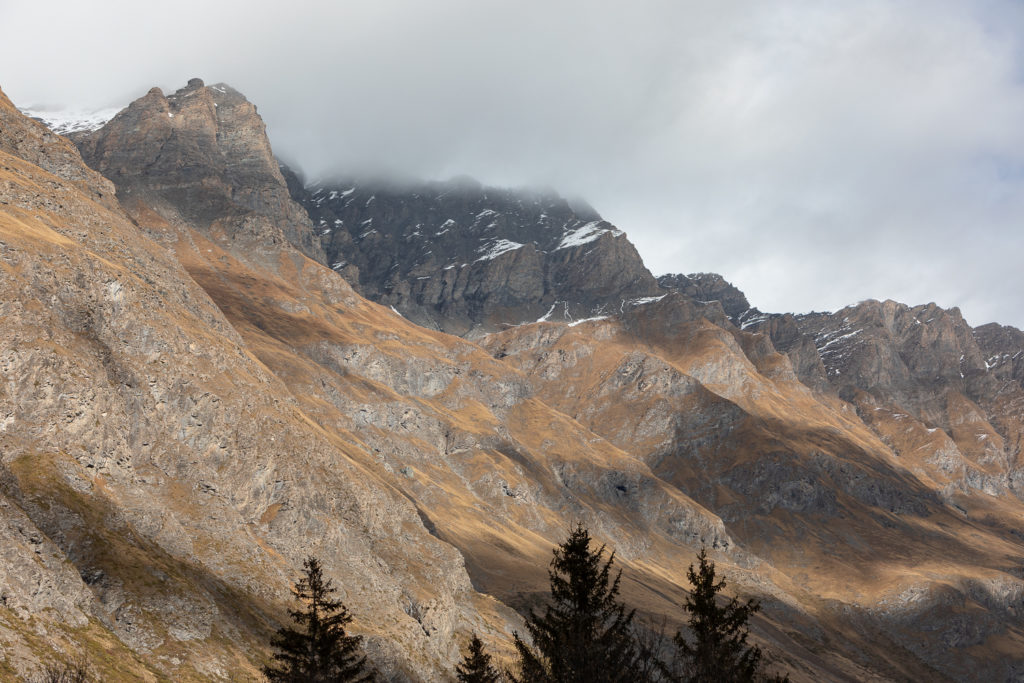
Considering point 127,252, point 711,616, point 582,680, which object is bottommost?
point 582,680

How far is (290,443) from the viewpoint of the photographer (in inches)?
5512

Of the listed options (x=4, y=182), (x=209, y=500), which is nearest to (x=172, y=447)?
(x=209, y=500)

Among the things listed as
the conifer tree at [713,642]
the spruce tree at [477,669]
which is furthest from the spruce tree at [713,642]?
the spruce tree at [477,669]

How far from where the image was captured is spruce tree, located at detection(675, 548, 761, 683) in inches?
1369

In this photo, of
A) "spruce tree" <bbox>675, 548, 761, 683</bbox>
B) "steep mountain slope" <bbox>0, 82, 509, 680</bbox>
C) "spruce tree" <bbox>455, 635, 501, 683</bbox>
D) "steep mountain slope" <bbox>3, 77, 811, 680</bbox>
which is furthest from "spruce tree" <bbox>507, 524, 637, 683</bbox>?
"steep mountain slope" <bbox>3, 77, 811, 680</bbox>

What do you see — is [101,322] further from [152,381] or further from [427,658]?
[427,658]

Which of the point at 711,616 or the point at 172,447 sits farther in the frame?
the point at 172,447

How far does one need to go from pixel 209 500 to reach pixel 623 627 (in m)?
98.4

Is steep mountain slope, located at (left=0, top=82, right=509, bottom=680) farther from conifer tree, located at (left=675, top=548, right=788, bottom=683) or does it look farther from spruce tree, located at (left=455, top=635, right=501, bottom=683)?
conifer tree, located at (left=675, top=548, right=788, bottom=683)

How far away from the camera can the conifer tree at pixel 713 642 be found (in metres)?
34.8

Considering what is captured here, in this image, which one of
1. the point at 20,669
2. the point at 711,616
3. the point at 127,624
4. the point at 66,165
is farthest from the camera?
the point at 66,165

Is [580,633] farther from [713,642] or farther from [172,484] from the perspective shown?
[172,484]

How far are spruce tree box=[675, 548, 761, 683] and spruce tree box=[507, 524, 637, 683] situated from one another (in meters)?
3.30

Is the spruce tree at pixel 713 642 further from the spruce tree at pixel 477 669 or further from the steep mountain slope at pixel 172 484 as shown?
the steep mountain slope at pixel 172 484
